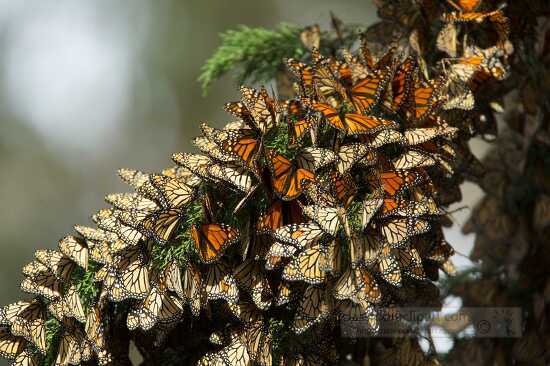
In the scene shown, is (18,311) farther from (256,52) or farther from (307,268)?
(256,52)

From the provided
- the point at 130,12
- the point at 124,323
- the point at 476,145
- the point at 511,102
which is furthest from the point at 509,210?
the point at 130,12

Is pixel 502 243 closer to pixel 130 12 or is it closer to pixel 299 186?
pixel 299 186

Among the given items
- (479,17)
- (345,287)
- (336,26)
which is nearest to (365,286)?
(345,287)

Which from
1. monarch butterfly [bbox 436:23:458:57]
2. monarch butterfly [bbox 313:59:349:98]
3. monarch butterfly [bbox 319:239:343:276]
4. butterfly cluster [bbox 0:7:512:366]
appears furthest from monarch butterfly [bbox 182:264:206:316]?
monarch butterfly [bbox 436:23:458:57]

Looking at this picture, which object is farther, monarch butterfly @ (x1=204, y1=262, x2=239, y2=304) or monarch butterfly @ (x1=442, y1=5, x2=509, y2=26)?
monarch butterfly @ (x1=442, y1=5, x2=509, y2=26)

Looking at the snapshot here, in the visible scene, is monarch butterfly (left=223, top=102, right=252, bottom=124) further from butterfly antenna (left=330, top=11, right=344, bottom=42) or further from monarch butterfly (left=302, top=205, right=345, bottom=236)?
butterfly antenna (left=330, top=11, right=344, bottom=42)

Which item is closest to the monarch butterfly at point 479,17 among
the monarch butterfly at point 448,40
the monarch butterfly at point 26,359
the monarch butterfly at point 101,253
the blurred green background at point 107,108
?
the monarch butterfly at point 448,40

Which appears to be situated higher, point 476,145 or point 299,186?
point 476,145

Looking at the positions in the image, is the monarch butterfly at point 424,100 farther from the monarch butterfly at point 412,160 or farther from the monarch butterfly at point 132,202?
the monarch butterfly at point 132,202
